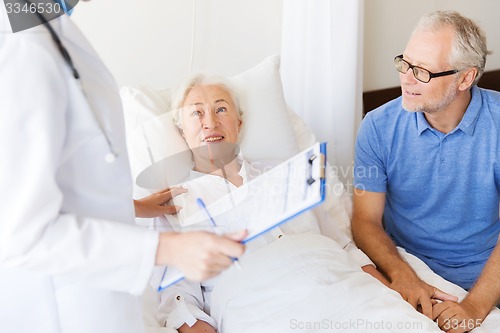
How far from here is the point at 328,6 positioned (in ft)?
6.74

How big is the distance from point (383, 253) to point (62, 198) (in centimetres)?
119

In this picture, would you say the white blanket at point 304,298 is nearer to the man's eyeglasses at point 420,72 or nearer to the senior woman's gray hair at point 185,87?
the senior woman's gray hair at point 185,87

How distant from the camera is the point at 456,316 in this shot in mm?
1496

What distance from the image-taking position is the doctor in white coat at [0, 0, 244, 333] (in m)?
0.73

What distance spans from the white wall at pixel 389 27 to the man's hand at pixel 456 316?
130 cm

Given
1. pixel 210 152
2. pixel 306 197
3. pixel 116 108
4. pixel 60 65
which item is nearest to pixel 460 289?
pixel 210 152

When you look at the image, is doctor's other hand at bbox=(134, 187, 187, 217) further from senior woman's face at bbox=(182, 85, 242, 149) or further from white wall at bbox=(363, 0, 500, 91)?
white wall at bbox=(363, 0, 500, 91)

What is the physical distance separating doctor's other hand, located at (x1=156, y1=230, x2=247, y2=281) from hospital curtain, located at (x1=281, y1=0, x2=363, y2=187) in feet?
4.73

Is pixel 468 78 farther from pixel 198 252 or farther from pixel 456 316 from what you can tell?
pixel 198 252

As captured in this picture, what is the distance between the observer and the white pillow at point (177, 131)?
1609 mm

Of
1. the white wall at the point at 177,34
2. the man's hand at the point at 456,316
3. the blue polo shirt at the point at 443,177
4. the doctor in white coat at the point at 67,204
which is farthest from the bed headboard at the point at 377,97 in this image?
the doctor in white coat at the point at 67,204

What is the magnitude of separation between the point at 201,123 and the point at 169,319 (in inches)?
21.8
